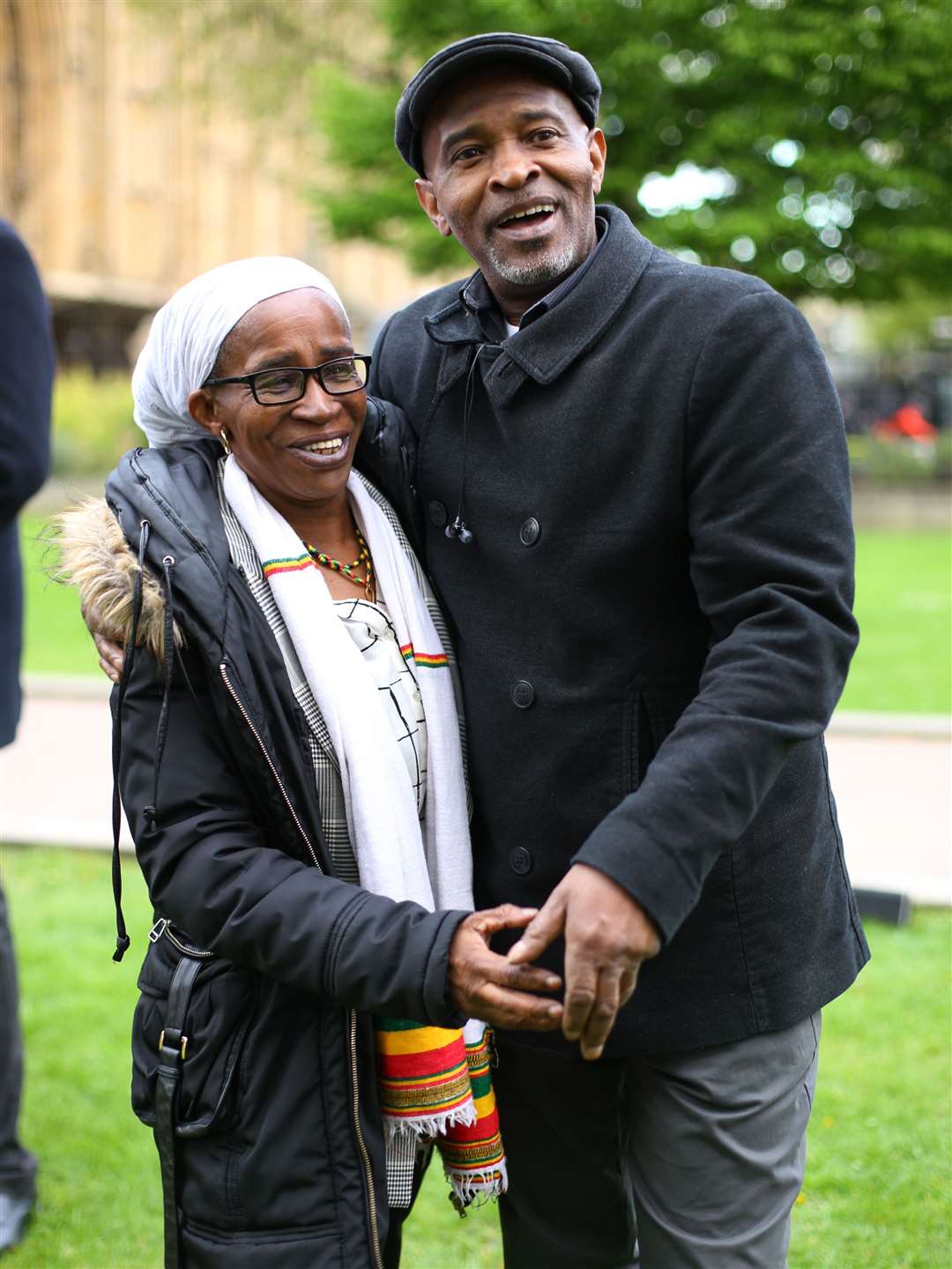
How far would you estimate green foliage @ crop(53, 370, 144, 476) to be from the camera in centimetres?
2061

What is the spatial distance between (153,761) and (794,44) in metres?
17.0

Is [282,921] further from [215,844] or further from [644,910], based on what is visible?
[644,910]

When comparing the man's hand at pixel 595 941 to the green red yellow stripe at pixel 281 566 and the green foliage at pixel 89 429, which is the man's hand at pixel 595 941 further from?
the green foliage at pixel 89 429

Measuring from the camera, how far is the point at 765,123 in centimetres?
1791

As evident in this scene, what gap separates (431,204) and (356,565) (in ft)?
2.46

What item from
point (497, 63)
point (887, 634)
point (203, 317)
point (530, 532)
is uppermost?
point (497, 63)

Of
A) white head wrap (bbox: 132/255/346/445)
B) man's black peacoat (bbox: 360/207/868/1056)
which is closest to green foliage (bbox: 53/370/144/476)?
white head wrap (bbox: 132/255/346/445)

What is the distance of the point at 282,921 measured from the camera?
83.8 inches

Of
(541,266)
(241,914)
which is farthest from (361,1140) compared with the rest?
(541,266)

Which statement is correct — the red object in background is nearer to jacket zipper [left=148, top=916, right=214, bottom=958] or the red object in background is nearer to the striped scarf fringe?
the striped scarf fringe

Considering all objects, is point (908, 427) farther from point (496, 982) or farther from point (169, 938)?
point (496, 982)

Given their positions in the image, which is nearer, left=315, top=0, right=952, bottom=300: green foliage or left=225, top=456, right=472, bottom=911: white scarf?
left=225, top=456, right=472, bottom=911: white scarf

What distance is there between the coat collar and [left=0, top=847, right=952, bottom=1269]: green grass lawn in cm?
244

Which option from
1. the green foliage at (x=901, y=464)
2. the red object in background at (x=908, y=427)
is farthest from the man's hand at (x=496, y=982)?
the red object in background at (x=908, y=427)
